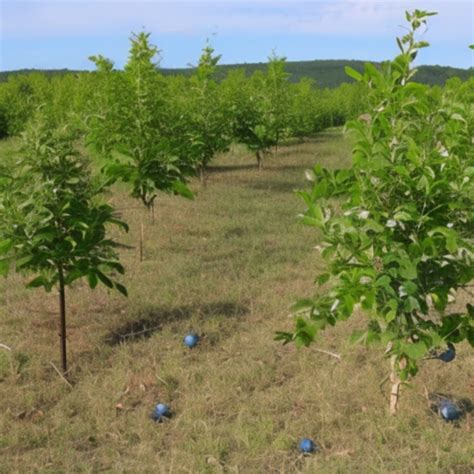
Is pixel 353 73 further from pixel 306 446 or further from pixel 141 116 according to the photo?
pixel 141 116

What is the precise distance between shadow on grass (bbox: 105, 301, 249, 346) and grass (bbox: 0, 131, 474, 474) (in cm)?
2

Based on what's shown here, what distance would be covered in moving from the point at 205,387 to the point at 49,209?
1.85 metres

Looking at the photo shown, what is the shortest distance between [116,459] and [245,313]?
9.03 ft

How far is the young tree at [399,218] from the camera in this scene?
3789 millimetres

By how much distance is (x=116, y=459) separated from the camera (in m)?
4.20

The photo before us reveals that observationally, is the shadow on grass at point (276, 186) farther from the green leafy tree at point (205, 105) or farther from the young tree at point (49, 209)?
the young tree at point (49, 209)

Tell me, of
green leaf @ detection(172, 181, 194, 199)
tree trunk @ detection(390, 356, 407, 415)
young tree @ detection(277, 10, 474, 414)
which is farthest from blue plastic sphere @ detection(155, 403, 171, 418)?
green leaf @ detection(172, 181, 194, 199)

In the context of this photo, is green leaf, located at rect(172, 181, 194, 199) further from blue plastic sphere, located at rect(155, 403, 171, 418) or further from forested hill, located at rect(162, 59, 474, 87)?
forested hill, located at rect(162, 59, 474, 87)

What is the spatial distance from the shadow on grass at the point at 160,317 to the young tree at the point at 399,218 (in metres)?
2.62

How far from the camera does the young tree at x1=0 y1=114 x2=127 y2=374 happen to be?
496 centimetres

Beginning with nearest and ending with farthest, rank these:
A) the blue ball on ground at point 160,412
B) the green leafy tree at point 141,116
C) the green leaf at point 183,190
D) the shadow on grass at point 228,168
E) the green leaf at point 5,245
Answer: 1. the blue ball on ground at point 160,412
2. the green leaf at point 5,245
3. the green leaf at point 183,190
4. the green leafy tree at point 141,116
5. the shadow on grass at point 228,168

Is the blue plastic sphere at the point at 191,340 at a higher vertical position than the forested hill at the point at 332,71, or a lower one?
lower

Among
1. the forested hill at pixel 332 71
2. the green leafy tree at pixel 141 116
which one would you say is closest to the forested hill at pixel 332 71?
the forested hill at pixel 332 71

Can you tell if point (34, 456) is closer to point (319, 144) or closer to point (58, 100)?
point (58, 100)
